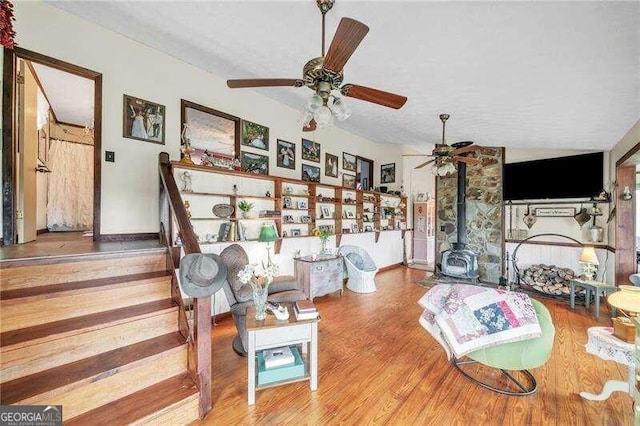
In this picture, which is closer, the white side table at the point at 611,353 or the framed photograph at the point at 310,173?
the white side table at the point at 611,353

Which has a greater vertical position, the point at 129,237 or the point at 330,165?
the point at 330,165

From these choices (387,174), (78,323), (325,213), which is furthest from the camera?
(387,174)

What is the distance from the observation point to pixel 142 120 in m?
3.12

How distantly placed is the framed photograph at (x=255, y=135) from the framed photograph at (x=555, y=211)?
5465mm

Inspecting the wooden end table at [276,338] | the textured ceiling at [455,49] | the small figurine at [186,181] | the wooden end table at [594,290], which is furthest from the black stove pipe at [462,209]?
the small figurine at [186,181]

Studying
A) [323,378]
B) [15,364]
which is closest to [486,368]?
[323,378]

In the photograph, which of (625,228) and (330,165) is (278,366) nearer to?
(330,165)

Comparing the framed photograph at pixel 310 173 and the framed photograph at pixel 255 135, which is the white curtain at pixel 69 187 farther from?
the framed photograph at pixel 310 173

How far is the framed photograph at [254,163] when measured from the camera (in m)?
4.09

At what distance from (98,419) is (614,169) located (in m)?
6.93

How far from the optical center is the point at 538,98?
2918mm

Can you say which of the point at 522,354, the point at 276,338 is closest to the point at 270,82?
the point at 276,338

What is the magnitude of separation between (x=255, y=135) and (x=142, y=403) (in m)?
3.58

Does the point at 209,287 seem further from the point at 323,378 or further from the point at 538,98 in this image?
the point at 538,98
